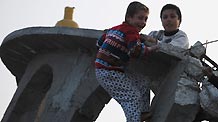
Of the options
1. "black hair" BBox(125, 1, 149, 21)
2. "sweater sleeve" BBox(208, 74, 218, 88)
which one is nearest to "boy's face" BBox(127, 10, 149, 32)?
"black hair" BBox(125, 1, 149, 21)

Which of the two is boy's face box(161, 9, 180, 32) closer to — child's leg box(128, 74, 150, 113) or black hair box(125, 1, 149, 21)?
child's leg box(128, 74, 150, 113)

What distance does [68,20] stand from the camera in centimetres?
978

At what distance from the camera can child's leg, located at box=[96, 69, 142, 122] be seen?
22.3 ft

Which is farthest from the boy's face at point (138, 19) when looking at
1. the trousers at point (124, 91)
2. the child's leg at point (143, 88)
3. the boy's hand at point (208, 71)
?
the boy's hand at point (208, 71)

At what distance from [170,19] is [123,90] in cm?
166

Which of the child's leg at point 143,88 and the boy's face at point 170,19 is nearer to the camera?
the child's leg at point 143,88

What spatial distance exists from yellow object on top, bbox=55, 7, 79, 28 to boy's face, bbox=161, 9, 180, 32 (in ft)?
6.97

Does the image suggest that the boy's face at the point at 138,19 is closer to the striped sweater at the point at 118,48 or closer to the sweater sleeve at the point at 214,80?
the striped sweater at the point at 118,48

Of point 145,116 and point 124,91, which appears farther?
point 145,116

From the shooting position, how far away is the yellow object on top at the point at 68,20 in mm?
9641

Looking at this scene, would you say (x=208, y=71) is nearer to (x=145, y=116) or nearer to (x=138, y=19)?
(x=145, y=116)

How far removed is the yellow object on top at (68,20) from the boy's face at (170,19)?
2.12 meters

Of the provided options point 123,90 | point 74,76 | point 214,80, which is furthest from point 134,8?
point 74,76

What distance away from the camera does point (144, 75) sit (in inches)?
313
